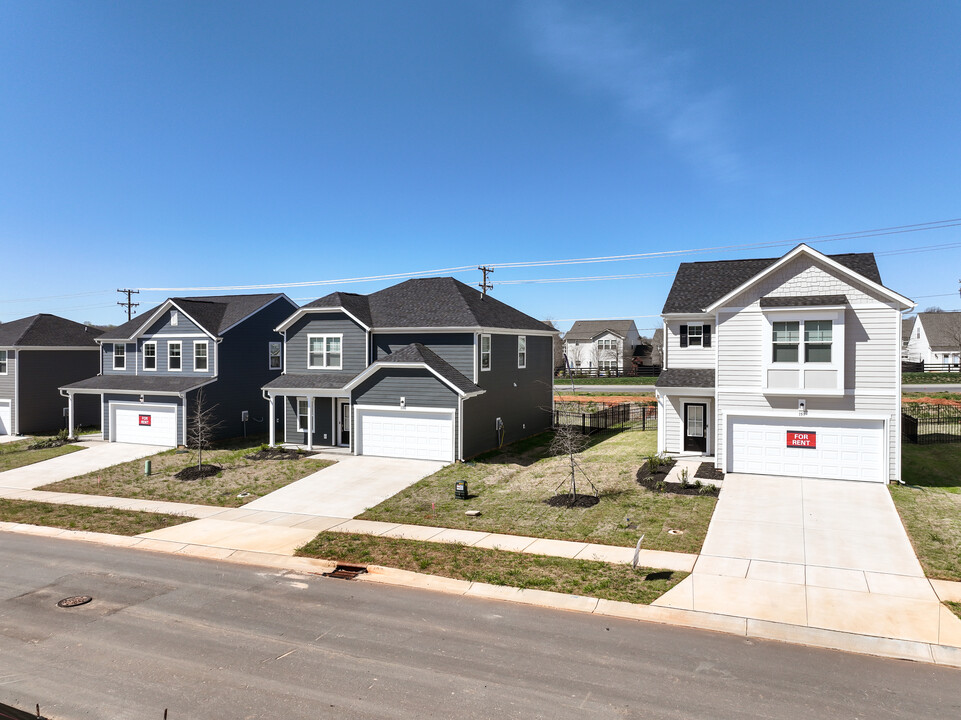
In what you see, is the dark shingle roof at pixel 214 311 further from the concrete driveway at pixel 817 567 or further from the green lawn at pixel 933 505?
the green lawn at pixel 933 505

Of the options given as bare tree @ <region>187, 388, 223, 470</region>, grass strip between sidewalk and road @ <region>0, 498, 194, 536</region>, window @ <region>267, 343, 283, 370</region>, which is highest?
window @ <region>267, 343, 283, 370</region>

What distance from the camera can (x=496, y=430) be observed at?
29719mm

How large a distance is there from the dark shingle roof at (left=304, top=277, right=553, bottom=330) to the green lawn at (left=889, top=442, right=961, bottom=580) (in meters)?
17.2

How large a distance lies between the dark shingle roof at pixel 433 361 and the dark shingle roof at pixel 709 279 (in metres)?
8.83

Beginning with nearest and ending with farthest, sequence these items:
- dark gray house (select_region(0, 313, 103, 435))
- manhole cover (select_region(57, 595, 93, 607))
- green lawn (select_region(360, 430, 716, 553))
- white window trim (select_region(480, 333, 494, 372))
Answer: manhole cover (select_region(57, 595, 93, 607)), green lawn (select_region(360, 430, 716, 553)), white window trim (select_region(480, 333, 494, 372)), dark gray house (select_region(0, 313, 103, 435))

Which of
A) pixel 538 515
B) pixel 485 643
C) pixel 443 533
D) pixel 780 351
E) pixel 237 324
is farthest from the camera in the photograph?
pixel 237 324

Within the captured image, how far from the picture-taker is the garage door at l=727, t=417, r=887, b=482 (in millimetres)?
20141

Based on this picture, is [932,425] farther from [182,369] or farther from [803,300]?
[182,369]

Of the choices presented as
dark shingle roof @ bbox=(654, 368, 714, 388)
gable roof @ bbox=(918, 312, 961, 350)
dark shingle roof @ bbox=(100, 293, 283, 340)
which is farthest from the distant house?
dark shingle roof @ bbox=(100, 293, 283, 340)

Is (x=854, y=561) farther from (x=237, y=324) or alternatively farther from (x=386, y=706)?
(x=237, y=324)

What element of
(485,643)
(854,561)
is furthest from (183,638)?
(854,561)

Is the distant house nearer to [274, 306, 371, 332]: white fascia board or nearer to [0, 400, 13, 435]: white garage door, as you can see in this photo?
[274, 306, 371, 332]: white fascia board

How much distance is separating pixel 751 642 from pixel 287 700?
24.8 feet

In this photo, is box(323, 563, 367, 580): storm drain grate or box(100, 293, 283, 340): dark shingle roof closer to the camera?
box(323, 563, 367, 580): storm drain grate
